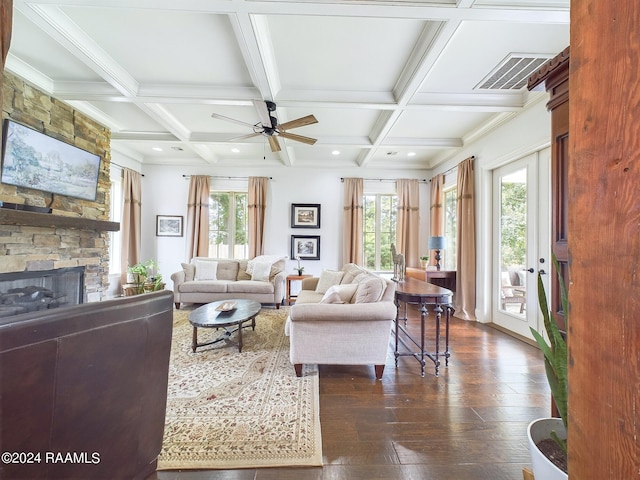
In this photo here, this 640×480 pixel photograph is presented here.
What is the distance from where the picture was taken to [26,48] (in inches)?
94.3

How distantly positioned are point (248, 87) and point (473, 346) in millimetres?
3778

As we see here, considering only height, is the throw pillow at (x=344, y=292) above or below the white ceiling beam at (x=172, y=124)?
below

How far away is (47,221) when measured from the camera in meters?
2.72

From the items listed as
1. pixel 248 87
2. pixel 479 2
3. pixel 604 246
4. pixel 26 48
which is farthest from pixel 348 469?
pixel 26 48

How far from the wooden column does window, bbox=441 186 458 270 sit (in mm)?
4435

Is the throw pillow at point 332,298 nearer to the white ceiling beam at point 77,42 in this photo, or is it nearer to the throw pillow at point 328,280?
the throw pillow at point 328,280

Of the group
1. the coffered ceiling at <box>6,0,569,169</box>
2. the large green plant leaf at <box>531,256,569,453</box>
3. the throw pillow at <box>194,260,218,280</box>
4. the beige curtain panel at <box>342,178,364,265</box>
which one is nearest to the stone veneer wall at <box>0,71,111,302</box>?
the coffered ceiling at <box>6,0,569,169</box>

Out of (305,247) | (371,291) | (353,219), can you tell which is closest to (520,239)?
(371,291)

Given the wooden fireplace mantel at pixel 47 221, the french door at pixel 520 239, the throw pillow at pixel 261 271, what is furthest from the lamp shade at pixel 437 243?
the wooden fireplace mantel at pixel 47 221

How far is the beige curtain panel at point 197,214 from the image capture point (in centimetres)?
530

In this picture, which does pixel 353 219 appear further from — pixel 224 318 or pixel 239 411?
pixel 239 411

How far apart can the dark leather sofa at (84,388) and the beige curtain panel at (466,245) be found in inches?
157

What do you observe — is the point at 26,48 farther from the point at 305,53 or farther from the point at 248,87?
the point at 305,53

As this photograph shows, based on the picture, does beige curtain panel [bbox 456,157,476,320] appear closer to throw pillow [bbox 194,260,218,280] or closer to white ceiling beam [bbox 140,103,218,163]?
throw pillow [bbox 194,260,218,280]
